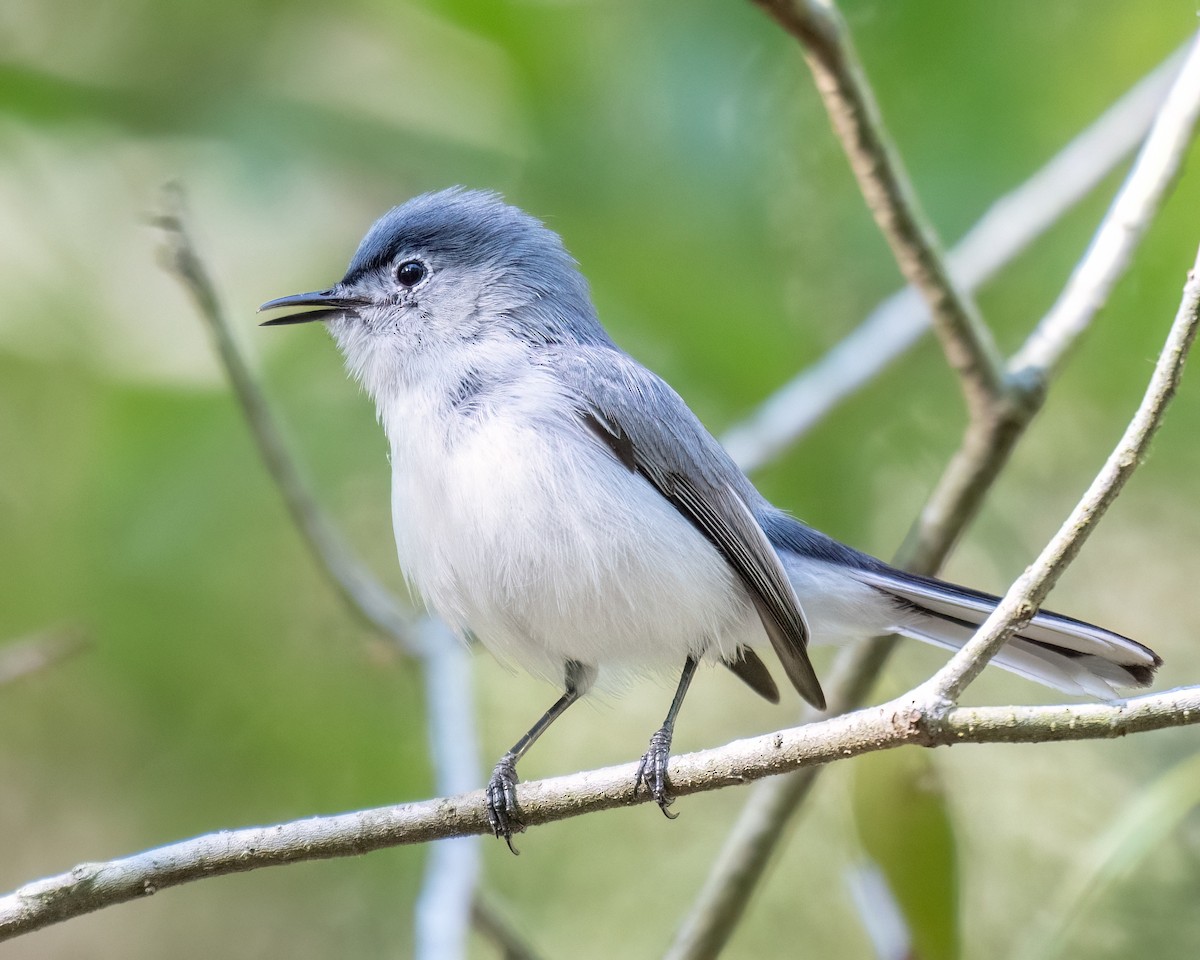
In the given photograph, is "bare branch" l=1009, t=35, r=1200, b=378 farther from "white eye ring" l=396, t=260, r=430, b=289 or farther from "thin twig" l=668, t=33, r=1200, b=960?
"white eye ring" l=396, t=260, r=430, b=289

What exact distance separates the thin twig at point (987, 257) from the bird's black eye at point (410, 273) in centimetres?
100

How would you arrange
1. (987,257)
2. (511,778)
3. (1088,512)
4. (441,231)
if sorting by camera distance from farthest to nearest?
(987,257), (441,231), (511,778), (1088,512)

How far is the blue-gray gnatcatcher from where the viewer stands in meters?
2.45

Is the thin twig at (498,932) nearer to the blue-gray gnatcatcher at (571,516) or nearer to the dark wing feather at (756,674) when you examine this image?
the blue-gray gnatcatcher at (571,516)

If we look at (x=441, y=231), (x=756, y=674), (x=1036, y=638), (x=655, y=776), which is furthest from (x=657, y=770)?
(x=441, y=231)

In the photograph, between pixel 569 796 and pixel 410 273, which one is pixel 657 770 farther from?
pixel 410 273

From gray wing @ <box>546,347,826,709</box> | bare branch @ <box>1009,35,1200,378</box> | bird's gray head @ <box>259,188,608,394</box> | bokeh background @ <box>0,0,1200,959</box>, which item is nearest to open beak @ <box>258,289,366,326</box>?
bird's gray head @ <box>259,188,608,394</box>

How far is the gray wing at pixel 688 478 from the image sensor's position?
2621 mm

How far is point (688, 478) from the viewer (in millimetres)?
2676

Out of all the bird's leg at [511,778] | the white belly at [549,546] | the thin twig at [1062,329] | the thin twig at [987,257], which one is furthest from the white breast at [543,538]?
the thin twig at [987,257]

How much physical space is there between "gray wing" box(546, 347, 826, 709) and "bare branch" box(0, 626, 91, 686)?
125 centimetres

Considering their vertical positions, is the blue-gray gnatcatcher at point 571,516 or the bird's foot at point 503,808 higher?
the blue-gray gnatcatcher at point 571,516

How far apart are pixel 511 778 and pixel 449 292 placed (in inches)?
47.0

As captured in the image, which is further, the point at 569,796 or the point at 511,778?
the point at 511,778
